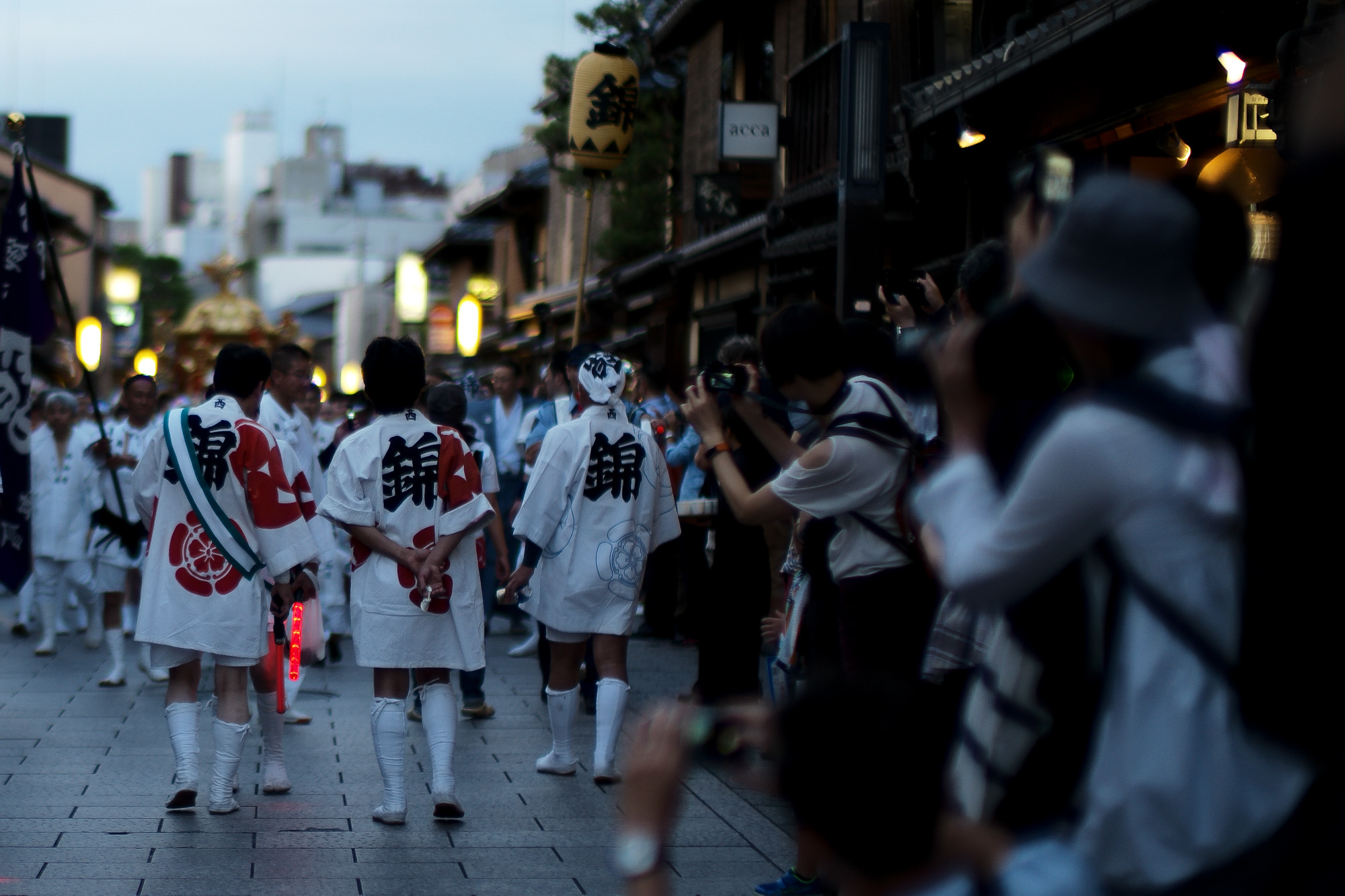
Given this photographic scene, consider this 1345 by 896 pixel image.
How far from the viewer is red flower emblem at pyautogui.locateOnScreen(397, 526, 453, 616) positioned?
6.28 meters

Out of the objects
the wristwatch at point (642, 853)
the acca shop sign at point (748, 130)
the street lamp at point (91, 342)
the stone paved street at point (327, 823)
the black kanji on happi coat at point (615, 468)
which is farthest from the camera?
the street lamp at point (91, 342)

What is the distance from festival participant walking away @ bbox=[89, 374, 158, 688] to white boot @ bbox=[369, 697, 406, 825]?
340 centimetres

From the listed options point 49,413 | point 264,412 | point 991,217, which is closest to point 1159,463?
point 264,412

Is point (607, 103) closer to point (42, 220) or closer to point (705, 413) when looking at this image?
point (42, 220)

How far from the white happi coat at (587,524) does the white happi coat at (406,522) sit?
0.80 m

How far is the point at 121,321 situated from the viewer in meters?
23.7

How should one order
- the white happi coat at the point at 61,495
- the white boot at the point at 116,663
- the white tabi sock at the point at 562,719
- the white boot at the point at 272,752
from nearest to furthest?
the white boot at the point at 272,752, the white tabi sock at the point at 562,719, the white boot at the point at 116,663, the white happi coat at the point at 61,495

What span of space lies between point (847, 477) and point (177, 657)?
11.5ft

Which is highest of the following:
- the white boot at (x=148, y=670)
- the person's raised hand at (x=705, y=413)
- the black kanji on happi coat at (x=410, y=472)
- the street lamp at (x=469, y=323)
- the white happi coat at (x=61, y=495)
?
the street lamp at (x=469, y=323)

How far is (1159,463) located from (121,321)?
23822mm

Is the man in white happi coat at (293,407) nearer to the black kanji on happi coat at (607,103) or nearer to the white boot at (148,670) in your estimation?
the white boot at (148,670)

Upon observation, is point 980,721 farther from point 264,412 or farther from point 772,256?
point 772,256

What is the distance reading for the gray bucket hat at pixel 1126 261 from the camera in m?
1.94

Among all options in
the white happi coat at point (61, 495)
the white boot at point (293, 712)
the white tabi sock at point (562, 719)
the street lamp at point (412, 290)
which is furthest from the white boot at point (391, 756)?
the street lamp at point (412, 290)
